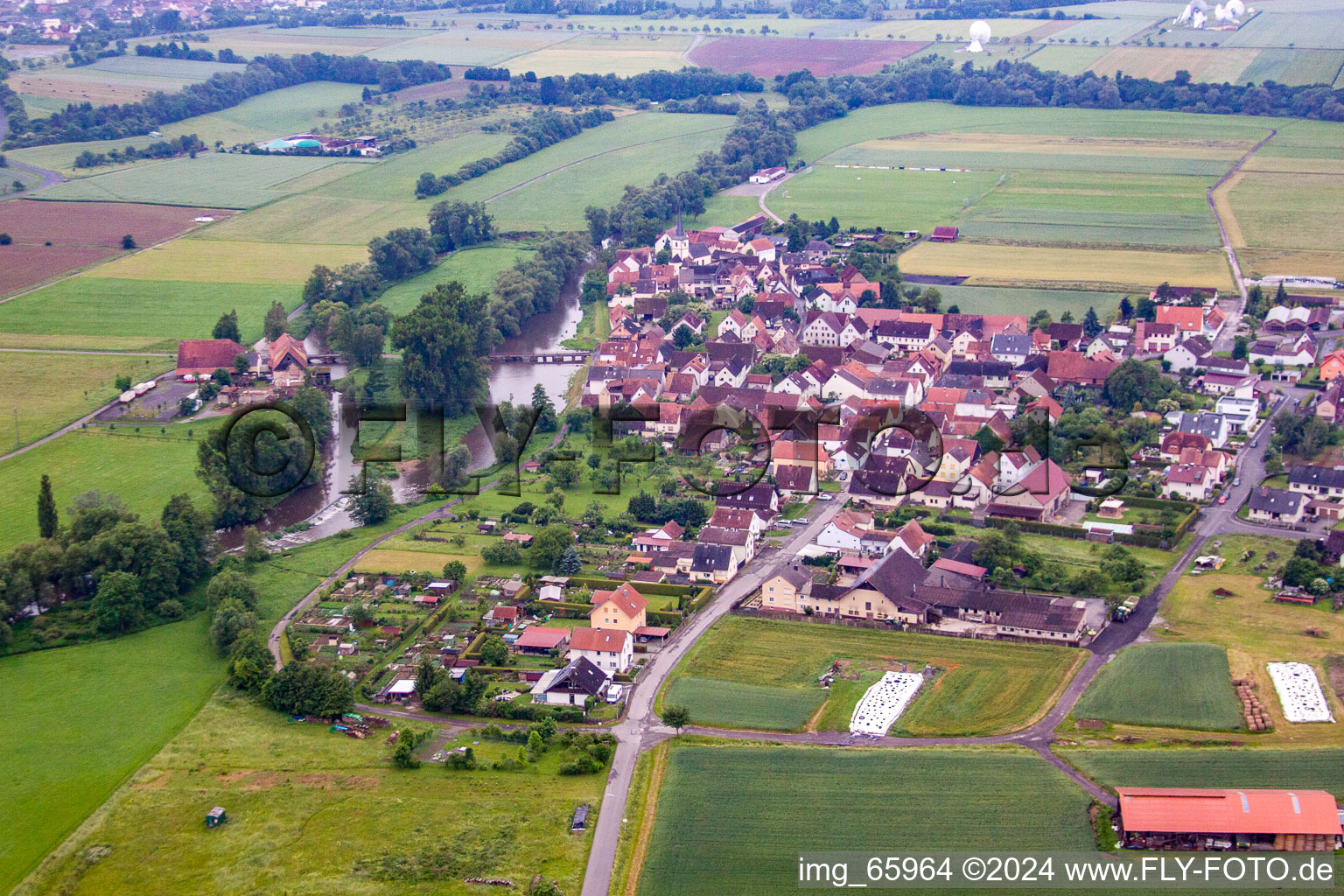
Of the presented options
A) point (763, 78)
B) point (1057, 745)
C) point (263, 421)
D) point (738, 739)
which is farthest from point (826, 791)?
point (763, 78)

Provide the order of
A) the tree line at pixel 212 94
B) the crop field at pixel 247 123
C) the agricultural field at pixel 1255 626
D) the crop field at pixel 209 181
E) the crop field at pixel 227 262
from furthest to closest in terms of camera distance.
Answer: the tree line at pixel 212 94
the crop field at pixel 247 123
the crop field at pixel 209 181
the crop field at pixel 227 262
the agricultural field at pixel 1255 626

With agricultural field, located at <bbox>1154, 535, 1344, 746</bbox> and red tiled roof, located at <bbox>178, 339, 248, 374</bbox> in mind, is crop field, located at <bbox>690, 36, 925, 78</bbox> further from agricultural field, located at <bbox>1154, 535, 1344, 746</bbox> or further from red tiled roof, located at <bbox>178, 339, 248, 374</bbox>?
agricultural field, located at <bbox>1154, 535, 1344, 746</bbox>

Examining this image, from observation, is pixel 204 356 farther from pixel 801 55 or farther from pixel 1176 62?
pixel 1176 62

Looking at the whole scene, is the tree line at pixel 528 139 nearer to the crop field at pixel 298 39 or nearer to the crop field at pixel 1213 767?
the crop field at pixel 298 39

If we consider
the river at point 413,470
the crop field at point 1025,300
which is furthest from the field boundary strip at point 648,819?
the crop field at point 1025,300

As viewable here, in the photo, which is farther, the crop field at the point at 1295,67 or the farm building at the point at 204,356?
the crop field at the point at 1295,67

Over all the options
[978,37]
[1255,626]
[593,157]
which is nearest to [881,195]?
[593,157]

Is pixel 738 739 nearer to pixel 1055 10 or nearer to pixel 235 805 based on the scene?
pixel 235 805
